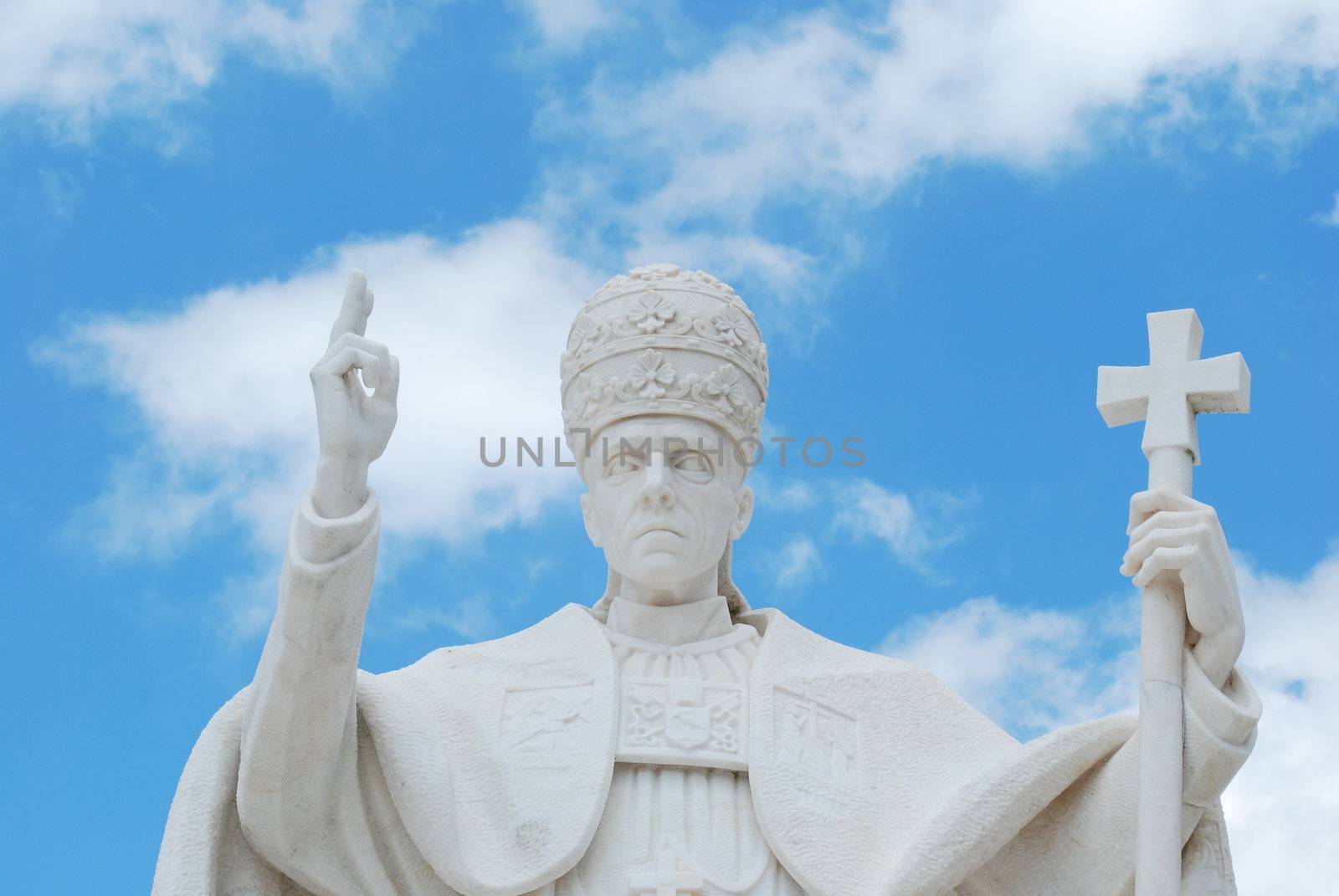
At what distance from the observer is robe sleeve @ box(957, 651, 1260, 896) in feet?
29.7

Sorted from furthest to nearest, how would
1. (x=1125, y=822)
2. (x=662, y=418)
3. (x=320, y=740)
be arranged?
(x=662, y=418) < (x=1125, y=822) < (x=320, y=740)

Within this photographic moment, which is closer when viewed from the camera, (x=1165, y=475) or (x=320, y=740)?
(x=320, y=740)


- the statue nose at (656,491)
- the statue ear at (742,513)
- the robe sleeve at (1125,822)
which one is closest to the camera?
the robe sleeve at (1125,822)

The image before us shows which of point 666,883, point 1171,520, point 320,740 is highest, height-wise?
point 1171,520

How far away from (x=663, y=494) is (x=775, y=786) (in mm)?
1307

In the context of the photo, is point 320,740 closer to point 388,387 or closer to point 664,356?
point 388,387

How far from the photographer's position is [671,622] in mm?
10086

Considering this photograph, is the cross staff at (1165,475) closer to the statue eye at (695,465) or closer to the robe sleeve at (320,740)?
the statue eye at (695,465)

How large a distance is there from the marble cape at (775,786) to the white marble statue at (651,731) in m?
0.01

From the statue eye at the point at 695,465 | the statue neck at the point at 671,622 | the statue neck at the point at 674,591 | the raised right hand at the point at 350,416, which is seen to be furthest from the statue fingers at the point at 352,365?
the statue neck at the point at 671,622

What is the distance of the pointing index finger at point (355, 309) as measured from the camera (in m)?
8.98

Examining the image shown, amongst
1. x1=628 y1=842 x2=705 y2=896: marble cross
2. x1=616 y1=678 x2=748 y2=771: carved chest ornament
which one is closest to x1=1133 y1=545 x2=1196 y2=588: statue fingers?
x1=616 y1=678 x2=748 y2=771: carved chest ornament

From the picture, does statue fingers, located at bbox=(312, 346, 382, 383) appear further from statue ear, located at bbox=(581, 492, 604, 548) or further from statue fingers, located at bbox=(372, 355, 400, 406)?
statue ear, located at bbox=(581, 492, 604, 548)

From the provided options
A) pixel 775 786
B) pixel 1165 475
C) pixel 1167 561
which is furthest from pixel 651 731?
pixel 1165 475
